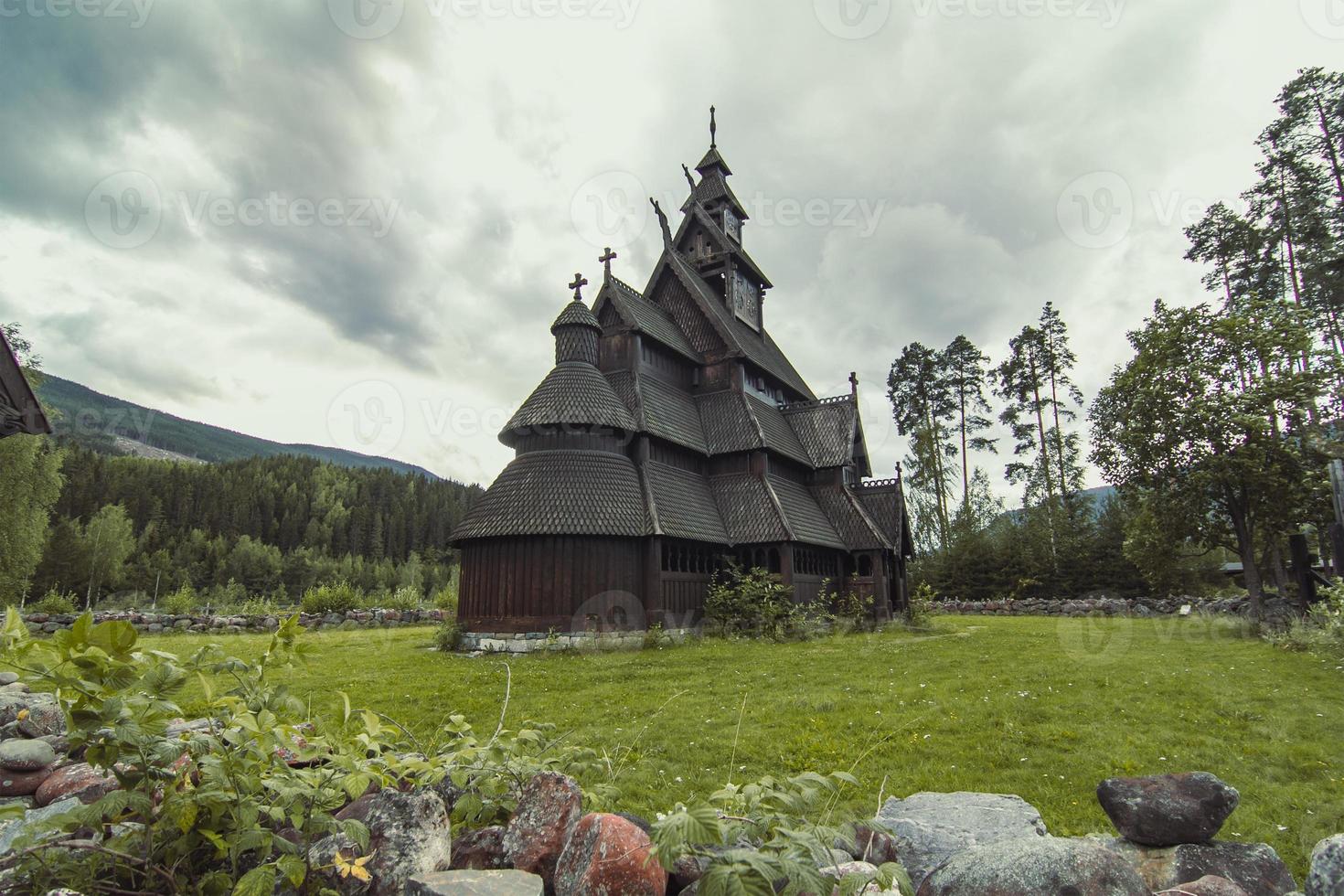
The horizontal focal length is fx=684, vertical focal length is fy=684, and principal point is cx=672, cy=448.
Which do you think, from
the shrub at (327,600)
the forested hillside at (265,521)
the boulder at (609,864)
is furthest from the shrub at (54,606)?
the forested hillside at (265,521)

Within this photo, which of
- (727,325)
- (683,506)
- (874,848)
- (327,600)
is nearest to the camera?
(874,848)

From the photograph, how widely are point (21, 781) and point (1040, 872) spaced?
239 inches

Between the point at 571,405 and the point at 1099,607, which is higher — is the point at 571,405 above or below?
above

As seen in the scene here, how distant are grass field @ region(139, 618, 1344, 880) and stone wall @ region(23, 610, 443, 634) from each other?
8384 mm

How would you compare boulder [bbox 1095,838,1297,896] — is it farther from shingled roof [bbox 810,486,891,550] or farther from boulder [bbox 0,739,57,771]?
shingled roof [bbox 810,486,891,550]

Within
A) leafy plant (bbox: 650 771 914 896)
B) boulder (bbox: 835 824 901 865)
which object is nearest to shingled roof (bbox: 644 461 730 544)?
boulder (bbox: 835 824 901 865)

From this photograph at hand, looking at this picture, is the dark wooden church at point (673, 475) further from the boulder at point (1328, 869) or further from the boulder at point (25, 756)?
the boulder at point (1328, 869)

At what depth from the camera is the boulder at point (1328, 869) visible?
2.84m

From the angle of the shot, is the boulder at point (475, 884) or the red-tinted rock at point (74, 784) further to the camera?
the red-tinted rock at point (74, 784)

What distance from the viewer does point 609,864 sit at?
293cm

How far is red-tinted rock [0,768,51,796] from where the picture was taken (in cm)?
442

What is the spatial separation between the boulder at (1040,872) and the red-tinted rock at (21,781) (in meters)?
5.52

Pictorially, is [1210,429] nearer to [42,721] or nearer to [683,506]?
[683,506]

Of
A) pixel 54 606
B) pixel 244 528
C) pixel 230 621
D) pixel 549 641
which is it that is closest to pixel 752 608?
pixel 549 641
